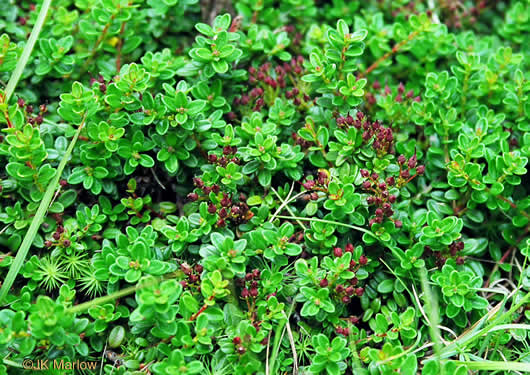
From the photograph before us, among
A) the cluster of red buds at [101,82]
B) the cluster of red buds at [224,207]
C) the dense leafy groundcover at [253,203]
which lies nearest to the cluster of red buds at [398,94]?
the dense leafy groundcover at [253,203]

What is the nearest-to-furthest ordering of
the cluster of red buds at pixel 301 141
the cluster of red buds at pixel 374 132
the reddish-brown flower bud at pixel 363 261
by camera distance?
the reddish-brown flower bud at pixel 363 261 → the cluster of red buds at pixel 374 132 → the cluster of red buds at pixel 301 141

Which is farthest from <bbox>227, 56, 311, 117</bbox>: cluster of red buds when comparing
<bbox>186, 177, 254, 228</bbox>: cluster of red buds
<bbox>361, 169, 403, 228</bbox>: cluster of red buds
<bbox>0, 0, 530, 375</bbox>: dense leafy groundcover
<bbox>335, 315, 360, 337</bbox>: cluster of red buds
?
<bbox>335, 315, 360, 337</bbox>: cluster of red buds

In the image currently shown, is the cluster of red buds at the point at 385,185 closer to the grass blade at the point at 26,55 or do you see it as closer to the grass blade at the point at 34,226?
the grass blade at the point at 34,226

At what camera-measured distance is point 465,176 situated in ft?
10.3

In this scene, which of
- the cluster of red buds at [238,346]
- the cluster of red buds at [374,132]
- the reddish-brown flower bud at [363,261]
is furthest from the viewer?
the cluster of red buds at [374,132]

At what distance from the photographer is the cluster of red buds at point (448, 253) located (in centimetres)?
308

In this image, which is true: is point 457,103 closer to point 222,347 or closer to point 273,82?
point 273,82

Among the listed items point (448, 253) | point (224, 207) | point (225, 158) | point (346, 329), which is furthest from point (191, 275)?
point (448, 253)

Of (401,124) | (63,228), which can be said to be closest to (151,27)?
(63,228)

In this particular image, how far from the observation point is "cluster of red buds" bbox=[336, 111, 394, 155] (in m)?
3.22

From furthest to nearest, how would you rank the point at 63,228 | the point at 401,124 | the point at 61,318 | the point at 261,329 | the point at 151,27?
the point at 151,27, the point at 401,124, the point at 63,228, the point at 261,329, the point at 61,318

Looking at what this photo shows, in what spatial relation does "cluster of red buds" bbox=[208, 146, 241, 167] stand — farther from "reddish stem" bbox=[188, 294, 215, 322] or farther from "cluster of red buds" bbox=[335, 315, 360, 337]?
"cluster of red buds" bbox=[335, 315, 360, 337]

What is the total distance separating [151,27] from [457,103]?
2216 millimetres

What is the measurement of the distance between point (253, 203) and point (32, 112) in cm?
154
